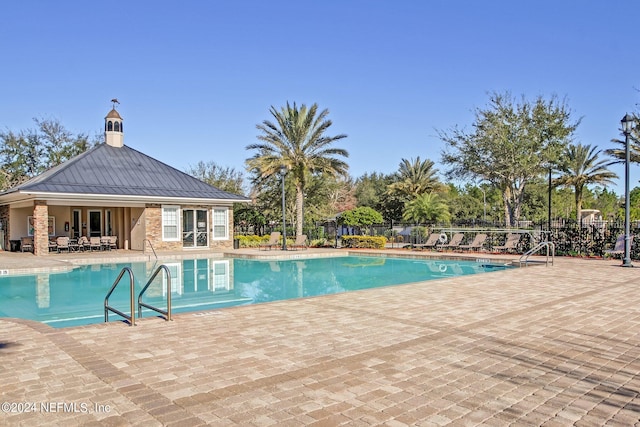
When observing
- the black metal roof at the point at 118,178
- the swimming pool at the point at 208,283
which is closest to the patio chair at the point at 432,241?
the swimming pool at the point at 208,283

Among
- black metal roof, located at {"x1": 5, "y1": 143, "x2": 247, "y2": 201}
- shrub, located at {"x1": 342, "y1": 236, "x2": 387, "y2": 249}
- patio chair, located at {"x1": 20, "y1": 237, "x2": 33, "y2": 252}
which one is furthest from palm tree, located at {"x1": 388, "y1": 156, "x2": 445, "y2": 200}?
patio chair, located at {"x1": 20, "y1": 237, "x2": 33, "y2": 252}

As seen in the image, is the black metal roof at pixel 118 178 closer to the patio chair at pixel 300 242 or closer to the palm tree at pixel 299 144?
the palm tree at pixel 299 144

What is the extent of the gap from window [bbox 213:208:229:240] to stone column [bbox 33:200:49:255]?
23.9 ft

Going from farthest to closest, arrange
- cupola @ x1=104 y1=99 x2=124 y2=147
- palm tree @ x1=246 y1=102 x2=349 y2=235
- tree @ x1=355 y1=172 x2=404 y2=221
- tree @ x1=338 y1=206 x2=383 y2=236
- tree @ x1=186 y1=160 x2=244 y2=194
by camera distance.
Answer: tree @ x1=355 y1=172 x2=404 y2=221, tree @ x1=186 y1=160 x2=244 y2=194, tree @ x1=338 y1=206 x2=383 y2=236, palm tree @ x1=246 y1=102 x2=349 y2=235, cupola @ x1=104 y1=99 x2=124 y2=147

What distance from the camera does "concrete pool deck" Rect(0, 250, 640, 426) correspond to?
3.31 metres

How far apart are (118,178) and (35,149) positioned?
741 inches

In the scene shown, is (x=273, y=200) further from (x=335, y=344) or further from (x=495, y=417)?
(x=495, y=417)

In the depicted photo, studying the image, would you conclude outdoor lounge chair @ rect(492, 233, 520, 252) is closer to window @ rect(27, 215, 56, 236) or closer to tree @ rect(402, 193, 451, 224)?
tree @ rect(402, 193, 451, 224)

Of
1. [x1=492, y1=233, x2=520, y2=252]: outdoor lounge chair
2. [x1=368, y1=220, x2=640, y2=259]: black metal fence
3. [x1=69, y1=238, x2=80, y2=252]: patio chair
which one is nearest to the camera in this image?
[x1=368, y1=220, x2=640, y2=259]: black metal fence

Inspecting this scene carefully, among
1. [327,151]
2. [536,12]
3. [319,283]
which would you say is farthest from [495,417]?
[327,151]

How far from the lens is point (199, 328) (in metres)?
5.94

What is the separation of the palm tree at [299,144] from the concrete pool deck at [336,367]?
18.3m

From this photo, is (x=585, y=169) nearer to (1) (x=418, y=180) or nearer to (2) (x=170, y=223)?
(1) (x=418, y=180)

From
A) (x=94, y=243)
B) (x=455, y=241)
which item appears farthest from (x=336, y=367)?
(x=94, y=243)
